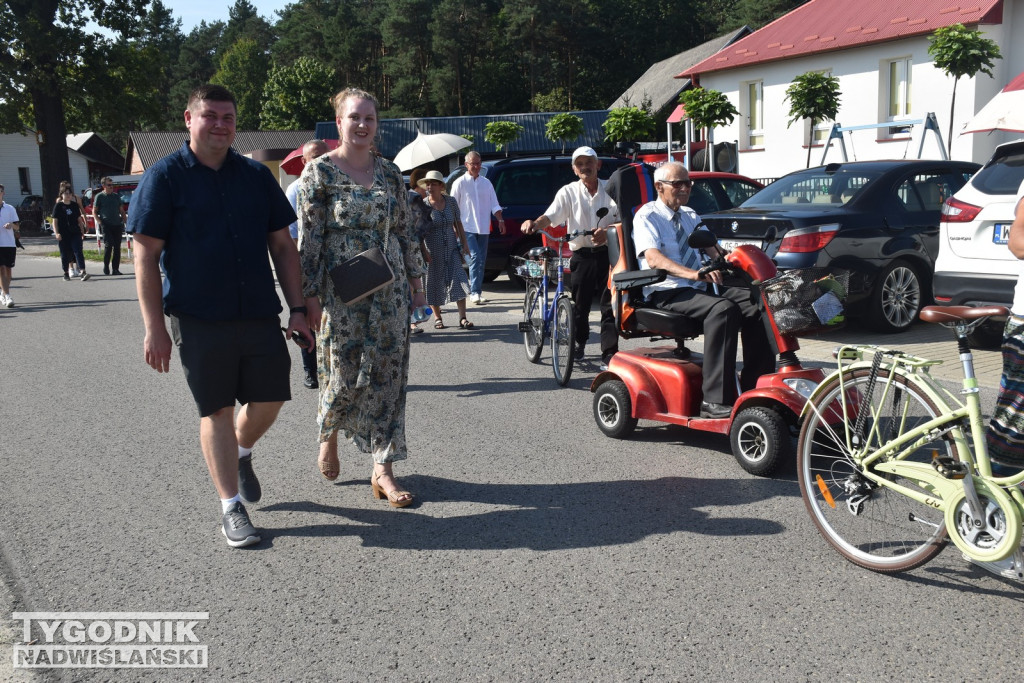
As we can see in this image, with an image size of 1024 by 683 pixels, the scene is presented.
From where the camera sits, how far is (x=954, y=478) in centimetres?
364

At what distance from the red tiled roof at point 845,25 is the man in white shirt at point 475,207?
1460 centimetres

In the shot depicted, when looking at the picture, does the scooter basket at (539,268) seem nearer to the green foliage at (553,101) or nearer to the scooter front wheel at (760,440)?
the scooter front wheel at (760,440)

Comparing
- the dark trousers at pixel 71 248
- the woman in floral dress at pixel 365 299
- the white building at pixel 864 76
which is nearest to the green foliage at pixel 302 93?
the white building at pixel 864 76

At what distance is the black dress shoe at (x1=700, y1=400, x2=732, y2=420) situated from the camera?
5.63 metres

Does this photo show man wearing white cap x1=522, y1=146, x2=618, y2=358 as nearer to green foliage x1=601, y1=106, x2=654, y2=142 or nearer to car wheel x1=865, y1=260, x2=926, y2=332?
car wheel x1=865, y1=260, x2=926, y2=332

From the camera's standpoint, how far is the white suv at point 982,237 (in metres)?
7.85

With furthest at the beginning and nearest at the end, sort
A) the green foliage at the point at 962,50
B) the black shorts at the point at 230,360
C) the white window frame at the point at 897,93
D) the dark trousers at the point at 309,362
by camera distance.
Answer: the white window frame at the point at 897,93 → the green foliage at the point at 962,50 → the dark trousers at the point at 309,362 → the black shorts at the point at 230,360

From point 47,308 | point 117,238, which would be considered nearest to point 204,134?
point 47,308

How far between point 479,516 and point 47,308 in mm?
12407

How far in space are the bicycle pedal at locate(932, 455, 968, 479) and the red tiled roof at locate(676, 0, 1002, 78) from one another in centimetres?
2156

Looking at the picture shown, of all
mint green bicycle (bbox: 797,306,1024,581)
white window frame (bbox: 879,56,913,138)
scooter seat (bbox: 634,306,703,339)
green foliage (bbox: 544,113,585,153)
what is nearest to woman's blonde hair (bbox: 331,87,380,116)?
scooter seat (bbox: 634,306,703,339)

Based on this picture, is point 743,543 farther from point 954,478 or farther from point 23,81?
point 23,81

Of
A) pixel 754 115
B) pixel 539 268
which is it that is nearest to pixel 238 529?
pixel 539 268

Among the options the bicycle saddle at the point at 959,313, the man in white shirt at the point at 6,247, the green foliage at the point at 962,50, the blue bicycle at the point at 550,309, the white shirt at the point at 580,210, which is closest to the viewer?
the bicycle saddle at the point at 959,313
